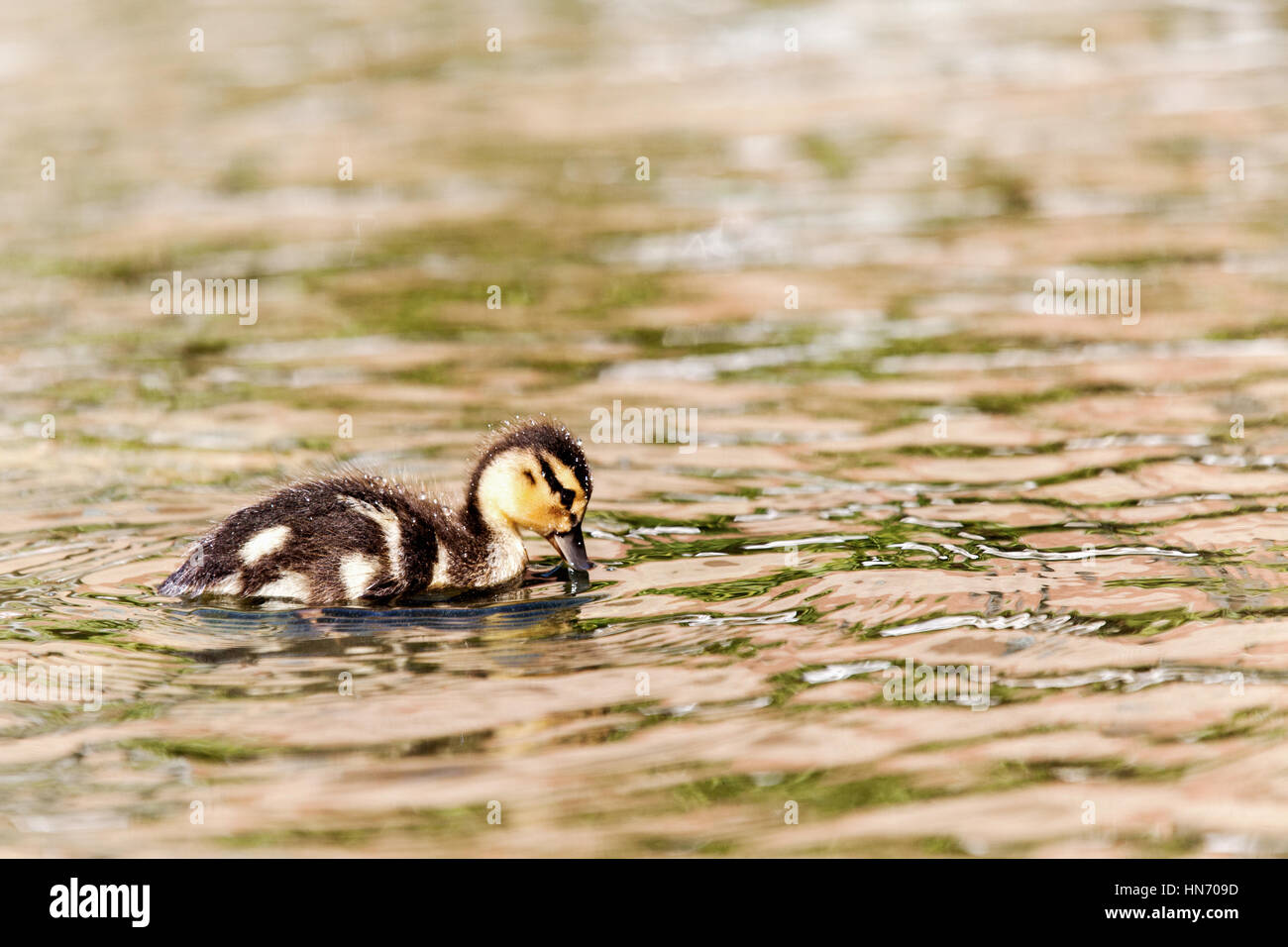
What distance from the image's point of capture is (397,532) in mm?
5828

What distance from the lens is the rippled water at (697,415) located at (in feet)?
14.8

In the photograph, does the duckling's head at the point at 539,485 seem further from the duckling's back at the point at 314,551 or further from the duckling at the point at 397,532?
the duckling's back at the point at 314,551

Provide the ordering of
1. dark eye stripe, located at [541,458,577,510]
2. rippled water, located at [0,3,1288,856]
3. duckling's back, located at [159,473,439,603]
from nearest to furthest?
rippled water, located at [0,3,1288,856]
duckling's back, located at [159,473,439,603]
dark eye stripe, located at [541,458,577,510]

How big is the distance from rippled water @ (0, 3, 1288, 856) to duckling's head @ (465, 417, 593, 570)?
0.28 meters

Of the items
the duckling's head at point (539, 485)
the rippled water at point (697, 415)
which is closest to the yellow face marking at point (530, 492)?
the duckling's head at point (539, 485)

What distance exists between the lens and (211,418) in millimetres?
7902

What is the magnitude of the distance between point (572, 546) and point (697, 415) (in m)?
1.90

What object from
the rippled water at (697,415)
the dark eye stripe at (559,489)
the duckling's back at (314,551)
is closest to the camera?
the rippled water at (697,415)

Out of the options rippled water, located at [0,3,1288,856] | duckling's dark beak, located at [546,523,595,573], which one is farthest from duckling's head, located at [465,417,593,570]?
rippled water, located at [0,3,1288,856]

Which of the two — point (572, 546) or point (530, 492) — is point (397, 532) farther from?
point (572, 546)

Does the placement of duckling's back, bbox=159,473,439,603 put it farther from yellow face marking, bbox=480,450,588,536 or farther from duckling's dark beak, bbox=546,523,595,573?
duckling's dark beak, bbox=546,523,595,573

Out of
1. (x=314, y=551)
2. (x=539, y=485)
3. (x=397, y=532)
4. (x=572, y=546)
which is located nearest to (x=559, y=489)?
(x=539, y=485)

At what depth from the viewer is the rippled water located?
14.8 ft

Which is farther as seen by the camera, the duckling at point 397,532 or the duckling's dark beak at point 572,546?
the duckling's dark beak at point 572,546
